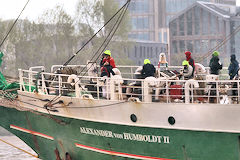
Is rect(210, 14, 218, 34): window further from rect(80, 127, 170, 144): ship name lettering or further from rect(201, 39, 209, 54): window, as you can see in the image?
rect(80, 127, 170, 144): ship name lettering

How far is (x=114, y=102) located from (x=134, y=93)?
0.87m

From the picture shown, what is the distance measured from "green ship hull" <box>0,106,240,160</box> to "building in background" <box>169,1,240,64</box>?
1878 inches

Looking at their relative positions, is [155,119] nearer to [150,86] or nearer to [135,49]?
[150,86]

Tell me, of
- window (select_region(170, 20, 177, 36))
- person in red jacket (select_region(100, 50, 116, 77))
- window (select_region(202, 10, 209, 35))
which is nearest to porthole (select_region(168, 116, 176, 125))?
person in red jacket (select_region(100, 50, 116, 77))

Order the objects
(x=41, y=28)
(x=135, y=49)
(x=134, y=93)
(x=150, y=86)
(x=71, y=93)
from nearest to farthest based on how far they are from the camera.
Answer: (x=150, y=86)
(x=134, y=93)
(x=71, y=93)
(x=41, y=28)
(x=135, y=49)

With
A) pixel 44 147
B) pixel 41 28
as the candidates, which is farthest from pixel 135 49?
pixel 44 147

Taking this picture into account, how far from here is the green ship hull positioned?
13.5 meters

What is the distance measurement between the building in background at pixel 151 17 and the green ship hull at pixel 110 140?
265ft

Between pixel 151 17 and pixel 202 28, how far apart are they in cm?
3315

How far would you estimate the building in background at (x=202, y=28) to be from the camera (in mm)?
65625

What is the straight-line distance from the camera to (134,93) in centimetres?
1538

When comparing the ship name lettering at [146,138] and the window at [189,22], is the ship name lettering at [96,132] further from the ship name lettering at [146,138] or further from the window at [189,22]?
the window at [189,22]

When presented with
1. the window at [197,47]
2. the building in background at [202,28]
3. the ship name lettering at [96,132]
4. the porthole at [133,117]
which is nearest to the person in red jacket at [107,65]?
the ship name lettering at [96,132]

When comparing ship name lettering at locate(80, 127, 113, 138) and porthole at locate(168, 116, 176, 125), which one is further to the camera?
ship name lettering at locate(80, 127, 113, 138)
